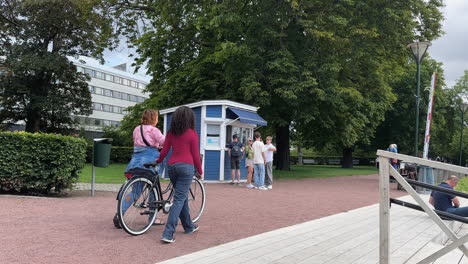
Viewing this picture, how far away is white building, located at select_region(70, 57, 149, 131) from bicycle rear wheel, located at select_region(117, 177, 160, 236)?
235 feet

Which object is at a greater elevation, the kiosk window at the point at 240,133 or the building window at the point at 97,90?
the building window at the point at 97,90

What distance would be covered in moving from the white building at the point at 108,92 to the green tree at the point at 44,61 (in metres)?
34.9

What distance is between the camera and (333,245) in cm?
563

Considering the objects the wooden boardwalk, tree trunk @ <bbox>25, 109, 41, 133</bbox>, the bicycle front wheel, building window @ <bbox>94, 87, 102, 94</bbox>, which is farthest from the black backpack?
building window @ <bbox>94, 87, 102, 94</bbox>

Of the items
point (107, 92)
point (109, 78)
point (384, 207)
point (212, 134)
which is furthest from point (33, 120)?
point (109, 78)

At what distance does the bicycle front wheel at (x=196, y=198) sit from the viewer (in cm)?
682

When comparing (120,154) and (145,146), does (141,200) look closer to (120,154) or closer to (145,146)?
(145,146)

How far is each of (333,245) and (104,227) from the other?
3.40m

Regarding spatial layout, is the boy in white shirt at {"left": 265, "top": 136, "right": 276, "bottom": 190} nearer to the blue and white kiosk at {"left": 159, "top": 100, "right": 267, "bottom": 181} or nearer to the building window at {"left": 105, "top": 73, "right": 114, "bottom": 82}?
the blue and white kiosk at {"left": 159, "top": 100, "right": 267, "bottom": 181}

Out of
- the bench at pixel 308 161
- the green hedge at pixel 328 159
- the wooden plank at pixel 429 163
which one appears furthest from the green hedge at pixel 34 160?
the bench at pixel 308 161

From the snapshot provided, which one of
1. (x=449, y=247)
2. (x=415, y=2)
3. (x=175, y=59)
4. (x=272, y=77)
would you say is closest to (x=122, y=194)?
(x=449, y=247)

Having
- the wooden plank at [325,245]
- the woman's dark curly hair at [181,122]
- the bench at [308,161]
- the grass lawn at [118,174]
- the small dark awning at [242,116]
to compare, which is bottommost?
the bench at [308,161]

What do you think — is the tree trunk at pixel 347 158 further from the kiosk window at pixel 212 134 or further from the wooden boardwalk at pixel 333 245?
the wooden boardwalk at pixel 333 245

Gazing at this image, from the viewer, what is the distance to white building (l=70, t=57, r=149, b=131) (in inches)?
3036
